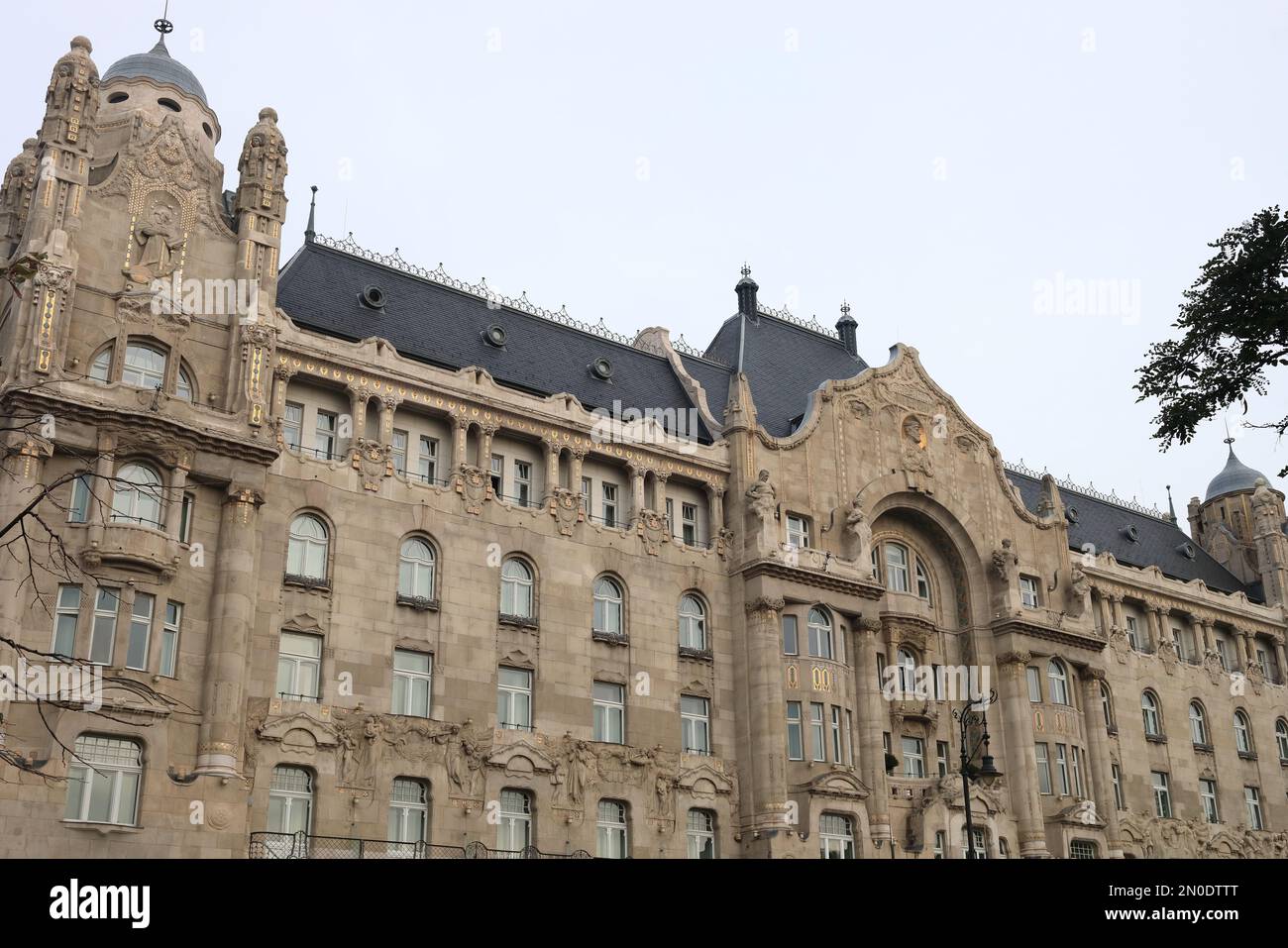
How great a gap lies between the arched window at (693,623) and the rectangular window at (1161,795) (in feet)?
81.2

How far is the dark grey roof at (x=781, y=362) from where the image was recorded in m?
57.1

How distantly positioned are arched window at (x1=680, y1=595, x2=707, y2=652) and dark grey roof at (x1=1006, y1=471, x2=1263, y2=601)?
75.6 ft

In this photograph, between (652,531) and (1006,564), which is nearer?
(652,531)

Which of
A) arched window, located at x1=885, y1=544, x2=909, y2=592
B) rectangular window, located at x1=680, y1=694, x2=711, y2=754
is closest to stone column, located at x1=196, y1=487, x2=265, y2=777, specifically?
rectangular window, located at x1=680, y1=694, x2=711, y2=754

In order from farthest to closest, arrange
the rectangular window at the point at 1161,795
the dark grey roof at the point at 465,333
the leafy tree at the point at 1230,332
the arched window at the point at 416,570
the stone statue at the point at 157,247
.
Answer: the rectangular window at the point at 1161,795
the dark grey roof at the point at 465,333
the arched window at the point at 416,570
the stone statue at the point at 157,247
the leafy tree at the point at 1230,332

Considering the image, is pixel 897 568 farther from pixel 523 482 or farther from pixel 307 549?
pixel 307 549

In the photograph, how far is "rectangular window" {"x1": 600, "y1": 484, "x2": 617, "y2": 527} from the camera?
4883 cm

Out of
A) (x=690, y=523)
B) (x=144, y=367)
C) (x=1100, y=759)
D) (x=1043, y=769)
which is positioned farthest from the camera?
(x=1100, y=759)

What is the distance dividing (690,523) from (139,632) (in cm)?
2070

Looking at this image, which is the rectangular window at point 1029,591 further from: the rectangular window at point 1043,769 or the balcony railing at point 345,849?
the balcony railing at point 345,849

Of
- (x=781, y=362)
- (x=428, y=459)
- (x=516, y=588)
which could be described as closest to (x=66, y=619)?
(x=428, y=459)

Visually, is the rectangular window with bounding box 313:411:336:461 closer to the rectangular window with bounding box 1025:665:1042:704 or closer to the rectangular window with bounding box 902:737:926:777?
the rectangular window with bounding box 902:737:926:777

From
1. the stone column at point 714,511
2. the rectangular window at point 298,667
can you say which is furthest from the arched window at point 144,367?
the stone column at point 714,511

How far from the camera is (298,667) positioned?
40.3 m
